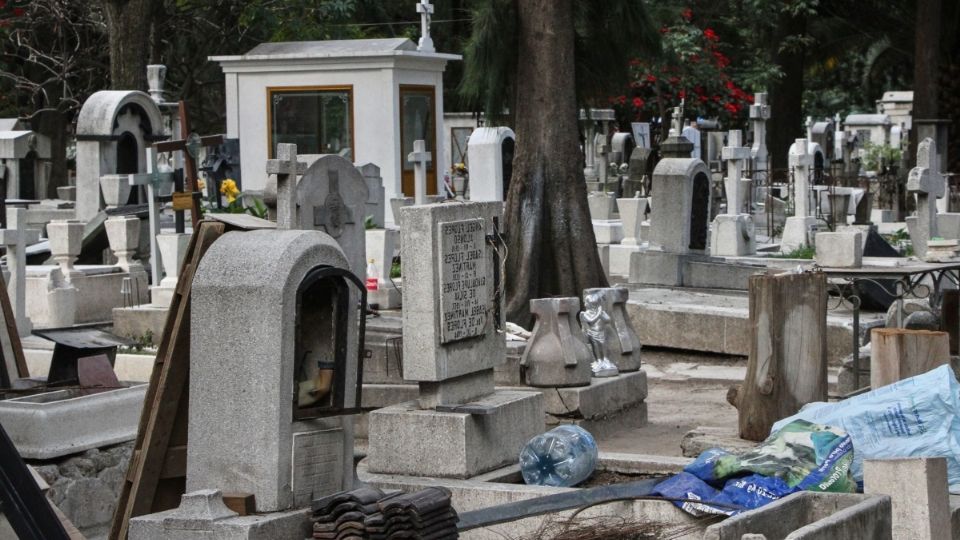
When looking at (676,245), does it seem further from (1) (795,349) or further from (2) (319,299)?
(2) (319,299)

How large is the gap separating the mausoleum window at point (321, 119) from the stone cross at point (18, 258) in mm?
9538

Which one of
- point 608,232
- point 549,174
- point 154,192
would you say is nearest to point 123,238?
point 154,192

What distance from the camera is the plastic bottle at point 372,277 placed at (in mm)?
14422

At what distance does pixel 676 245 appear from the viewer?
16.2 metres

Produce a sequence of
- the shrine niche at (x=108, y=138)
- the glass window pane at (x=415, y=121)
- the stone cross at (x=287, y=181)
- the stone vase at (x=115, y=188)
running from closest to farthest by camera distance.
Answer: the stone cross at (x=287, y=181) → the stone vase at (x=115, y=188) → the shrine niche at (x=108, y=138) → the glass window pane at (x=415, y=121)

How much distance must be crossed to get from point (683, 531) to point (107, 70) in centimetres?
2580

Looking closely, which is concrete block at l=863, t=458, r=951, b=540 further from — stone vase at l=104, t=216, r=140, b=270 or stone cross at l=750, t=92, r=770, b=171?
stone cross at l=750, t=92, r=770, b=171

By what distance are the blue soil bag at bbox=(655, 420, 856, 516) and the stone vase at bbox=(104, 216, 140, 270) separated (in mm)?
10375

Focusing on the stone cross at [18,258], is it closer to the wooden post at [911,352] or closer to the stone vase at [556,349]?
the stone vase at [556,349]

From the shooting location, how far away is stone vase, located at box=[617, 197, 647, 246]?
63.0 ft

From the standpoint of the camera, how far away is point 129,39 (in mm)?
22359

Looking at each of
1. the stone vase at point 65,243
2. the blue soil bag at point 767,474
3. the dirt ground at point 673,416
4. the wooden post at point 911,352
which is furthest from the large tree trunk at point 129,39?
the blue soil bag at point 767,474

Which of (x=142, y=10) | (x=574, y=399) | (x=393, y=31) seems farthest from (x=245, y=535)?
(x=393, y=31)

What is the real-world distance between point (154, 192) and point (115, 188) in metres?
1.47
